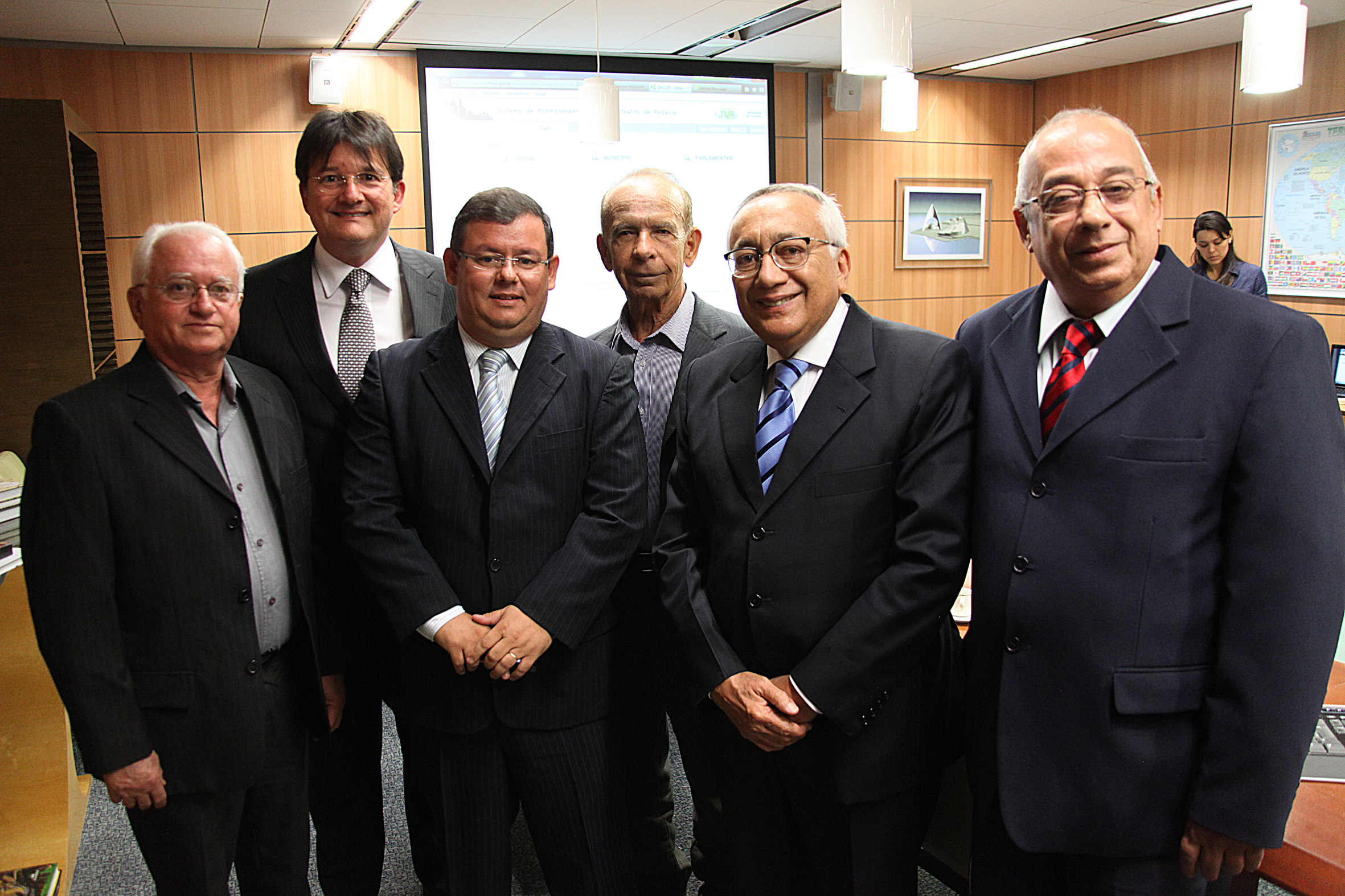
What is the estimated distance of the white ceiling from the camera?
16.3ft

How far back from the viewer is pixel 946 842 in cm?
242

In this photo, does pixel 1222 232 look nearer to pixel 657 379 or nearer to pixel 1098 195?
pixel 657 379

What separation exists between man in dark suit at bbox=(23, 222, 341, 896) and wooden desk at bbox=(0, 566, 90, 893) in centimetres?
96

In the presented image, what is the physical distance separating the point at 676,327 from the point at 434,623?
1014 millimetres

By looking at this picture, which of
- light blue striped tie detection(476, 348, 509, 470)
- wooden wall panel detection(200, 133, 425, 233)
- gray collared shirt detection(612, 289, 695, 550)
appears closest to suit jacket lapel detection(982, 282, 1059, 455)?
gray collared shirt detection(612, 289, 695, 550)

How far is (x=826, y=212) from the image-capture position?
1861mm

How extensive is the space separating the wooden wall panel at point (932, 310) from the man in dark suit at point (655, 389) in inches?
235

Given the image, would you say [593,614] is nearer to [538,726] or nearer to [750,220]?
[538,726]

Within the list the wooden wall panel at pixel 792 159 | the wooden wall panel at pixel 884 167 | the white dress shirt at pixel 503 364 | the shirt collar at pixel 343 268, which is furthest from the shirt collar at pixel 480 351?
the wooden wall panel at pixel 884 167

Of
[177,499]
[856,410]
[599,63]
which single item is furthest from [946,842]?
[599,63]

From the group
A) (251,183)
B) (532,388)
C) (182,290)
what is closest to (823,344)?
(532,388)

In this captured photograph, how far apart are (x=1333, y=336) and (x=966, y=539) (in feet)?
21.7

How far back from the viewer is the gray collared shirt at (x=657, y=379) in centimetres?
240

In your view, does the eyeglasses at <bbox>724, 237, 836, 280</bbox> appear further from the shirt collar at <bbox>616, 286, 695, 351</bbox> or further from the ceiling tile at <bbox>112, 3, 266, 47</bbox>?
the ceiling tile at <bbox>112, 3, 266, 47</bbox>
